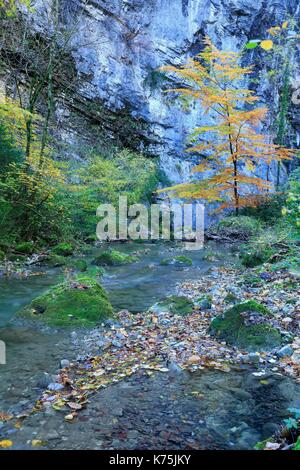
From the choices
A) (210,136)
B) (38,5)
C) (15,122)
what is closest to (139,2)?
(38,5)

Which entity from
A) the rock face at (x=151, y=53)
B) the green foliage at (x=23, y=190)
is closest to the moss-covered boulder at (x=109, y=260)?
the green foliage at (x=23, y=190)

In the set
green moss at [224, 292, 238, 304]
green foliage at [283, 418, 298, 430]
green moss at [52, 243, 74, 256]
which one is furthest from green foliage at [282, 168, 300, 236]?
green moss at [52, 243, 74, 256]

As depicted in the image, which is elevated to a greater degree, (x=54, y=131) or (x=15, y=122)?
(x=54, y=131)

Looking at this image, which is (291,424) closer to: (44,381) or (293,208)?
(44,381)

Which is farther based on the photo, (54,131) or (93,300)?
(54,131)

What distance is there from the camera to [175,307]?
6.36 metres

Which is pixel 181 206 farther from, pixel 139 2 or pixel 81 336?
pixel 81 336

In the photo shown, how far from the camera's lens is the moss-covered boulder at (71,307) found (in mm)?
5844

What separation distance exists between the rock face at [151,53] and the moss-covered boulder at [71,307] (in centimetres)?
1965

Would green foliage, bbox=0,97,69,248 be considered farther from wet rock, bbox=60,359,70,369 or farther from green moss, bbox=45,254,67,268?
wet rock, bbox=60,359,70,369
